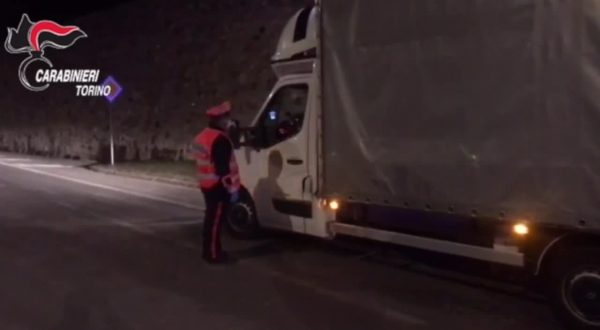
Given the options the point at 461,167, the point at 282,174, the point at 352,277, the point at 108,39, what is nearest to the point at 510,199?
the point at 461,167

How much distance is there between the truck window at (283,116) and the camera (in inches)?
313

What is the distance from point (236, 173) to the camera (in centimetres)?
799

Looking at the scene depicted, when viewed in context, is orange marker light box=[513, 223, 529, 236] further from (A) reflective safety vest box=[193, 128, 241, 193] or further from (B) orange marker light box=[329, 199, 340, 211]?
(A) reflective safety vest box=[193, 128, 241, 193]

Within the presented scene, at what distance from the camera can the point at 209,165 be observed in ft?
25.7

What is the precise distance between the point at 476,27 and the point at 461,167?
1070 millimetres

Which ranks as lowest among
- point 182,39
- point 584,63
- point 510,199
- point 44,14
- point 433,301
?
point 433,301

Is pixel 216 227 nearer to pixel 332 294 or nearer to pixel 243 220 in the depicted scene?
pixel 243 220

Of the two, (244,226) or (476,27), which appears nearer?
(476,27)

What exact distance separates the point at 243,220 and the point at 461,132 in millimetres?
3911

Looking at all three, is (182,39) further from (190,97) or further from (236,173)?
(236,173)

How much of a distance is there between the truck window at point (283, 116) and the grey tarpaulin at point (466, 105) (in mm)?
777

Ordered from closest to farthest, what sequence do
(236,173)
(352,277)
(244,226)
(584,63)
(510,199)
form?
(584,63) < (510,199) < (352,277) < (236,173) < (244,226)

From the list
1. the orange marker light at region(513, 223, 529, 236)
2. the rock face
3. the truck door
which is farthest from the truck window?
the rock face

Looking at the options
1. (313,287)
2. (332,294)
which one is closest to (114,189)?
(313,287)
